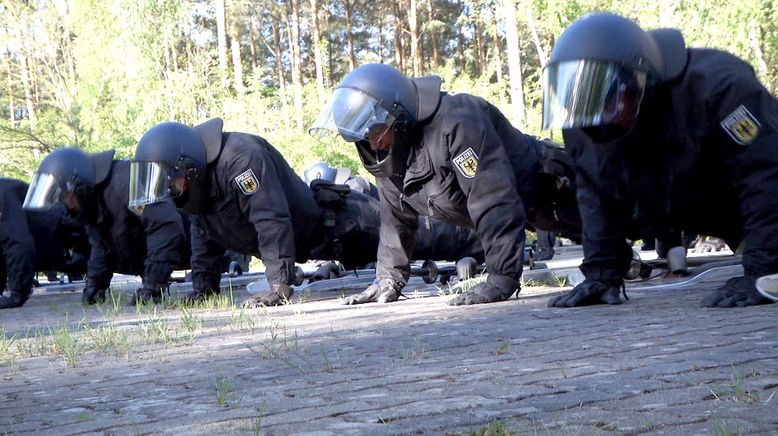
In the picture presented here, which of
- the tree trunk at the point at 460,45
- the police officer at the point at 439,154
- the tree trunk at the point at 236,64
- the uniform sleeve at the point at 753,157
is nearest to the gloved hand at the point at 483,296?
the police officer at the point at 439,154

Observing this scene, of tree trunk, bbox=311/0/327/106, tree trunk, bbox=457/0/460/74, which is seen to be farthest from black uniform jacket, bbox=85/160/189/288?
tree trunk, bbox=457/0/460/74

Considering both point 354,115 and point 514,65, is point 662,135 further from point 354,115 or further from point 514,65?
point 514,65

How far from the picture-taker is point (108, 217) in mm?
9914

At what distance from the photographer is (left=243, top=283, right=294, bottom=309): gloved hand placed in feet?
24.9

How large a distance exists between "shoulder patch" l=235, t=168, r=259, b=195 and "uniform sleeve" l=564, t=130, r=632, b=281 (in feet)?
10.2

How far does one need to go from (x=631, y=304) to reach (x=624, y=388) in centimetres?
277

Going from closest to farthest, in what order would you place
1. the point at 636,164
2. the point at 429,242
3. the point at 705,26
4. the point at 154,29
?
the point at 636,164
the point at 429,242
the point at 705,26
the point at 154,29

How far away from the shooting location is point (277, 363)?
403cm

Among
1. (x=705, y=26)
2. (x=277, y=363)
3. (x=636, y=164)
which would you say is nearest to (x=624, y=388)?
(x=277, y=363)

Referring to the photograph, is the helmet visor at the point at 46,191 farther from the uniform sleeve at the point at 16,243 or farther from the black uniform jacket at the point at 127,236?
the uniform sleeve at the point at 16,243

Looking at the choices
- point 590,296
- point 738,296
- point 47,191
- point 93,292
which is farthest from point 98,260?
point 738,296

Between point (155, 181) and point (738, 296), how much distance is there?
4.80 metres

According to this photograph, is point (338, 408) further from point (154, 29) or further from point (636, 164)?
point (154, 29)

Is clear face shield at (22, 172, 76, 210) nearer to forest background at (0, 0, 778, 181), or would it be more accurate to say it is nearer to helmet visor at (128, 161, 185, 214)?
helmet visor at (128, 161, 185, 214)
